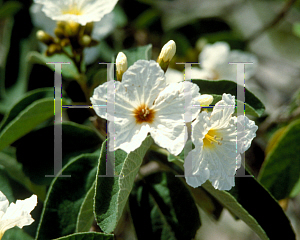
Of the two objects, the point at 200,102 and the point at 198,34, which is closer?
the point at 200,102

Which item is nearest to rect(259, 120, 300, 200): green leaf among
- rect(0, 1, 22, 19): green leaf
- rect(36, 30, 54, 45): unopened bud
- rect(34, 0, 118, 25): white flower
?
rect(34, 0, 118, 25): white flower

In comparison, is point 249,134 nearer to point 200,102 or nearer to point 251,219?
point 200,102

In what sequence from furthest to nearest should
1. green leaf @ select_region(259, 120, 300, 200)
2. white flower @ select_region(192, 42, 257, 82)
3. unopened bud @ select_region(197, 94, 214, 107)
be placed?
white flower @ select_region(192, 42, 257, 82), green leaf @ select_region(259, 120, 300, 200), unopened bud @ select_region(197, 94, 214, 107)

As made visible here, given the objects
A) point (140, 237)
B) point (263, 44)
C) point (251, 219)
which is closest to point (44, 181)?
point (140, 237)

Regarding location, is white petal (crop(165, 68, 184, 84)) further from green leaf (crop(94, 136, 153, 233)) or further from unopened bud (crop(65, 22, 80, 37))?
green leaf (crop(94, 136, 153, 233))

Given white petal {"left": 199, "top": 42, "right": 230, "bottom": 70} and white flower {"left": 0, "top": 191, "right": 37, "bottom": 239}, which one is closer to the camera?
white flower {"left": 0, "top": 191, "right": 37, "bottom": 239}

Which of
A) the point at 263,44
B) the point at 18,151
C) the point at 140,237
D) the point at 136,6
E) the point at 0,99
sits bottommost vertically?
the point at 140,237
